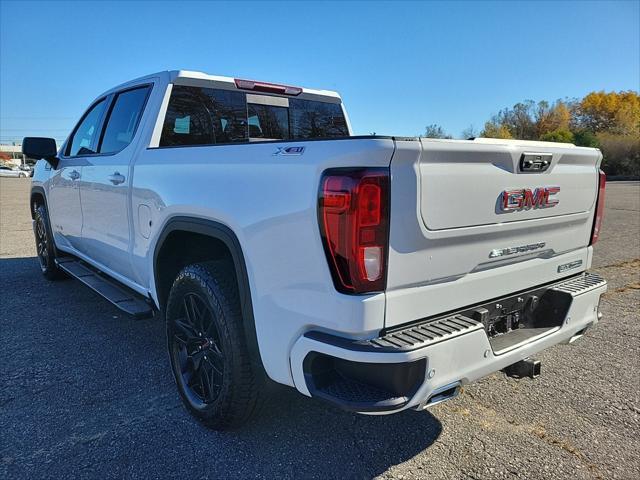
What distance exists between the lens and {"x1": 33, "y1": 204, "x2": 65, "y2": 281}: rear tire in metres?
5.67

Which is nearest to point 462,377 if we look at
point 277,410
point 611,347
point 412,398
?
point 412,398

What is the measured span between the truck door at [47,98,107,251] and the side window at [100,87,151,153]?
23 cm

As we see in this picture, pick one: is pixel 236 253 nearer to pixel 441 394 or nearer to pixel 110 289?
pixel 441 394

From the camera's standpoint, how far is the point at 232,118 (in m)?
3.92

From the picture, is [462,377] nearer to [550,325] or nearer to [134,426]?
[550,325]

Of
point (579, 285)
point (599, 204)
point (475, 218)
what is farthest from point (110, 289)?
point (599, 204)

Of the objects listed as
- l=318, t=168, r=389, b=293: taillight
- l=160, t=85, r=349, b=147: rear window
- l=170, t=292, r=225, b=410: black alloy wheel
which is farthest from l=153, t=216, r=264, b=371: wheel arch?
l=160, t=85, r=349, b=147: rear window

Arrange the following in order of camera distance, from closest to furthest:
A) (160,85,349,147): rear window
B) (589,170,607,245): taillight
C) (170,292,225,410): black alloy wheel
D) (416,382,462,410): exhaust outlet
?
(416,382,462,410): exhaust outlet
(170,292,225,410): black alloy wheel
(589,170,607,245): taillight
(160,85,349,147): rear window

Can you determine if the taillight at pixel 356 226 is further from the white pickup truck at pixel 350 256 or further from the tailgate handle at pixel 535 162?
the tailgate handle at pixel 535 162

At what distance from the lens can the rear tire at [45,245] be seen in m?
5.67

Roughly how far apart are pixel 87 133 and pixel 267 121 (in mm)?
1893

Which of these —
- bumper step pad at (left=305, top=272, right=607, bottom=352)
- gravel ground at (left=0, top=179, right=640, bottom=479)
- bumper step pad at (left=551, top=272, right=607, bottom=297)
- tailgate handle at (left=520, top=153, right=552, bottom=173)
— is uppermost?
tailgate handle at (left=520, top=153, right=552, bottom=173)

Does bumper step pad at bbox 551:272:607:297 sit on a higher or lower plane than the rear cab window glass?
lower

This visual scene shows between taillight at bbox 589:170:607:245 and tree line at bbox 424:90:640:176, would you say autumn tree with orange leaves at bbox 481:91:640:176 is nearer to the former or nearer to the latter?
tree line at bbox 424:90:640:176
